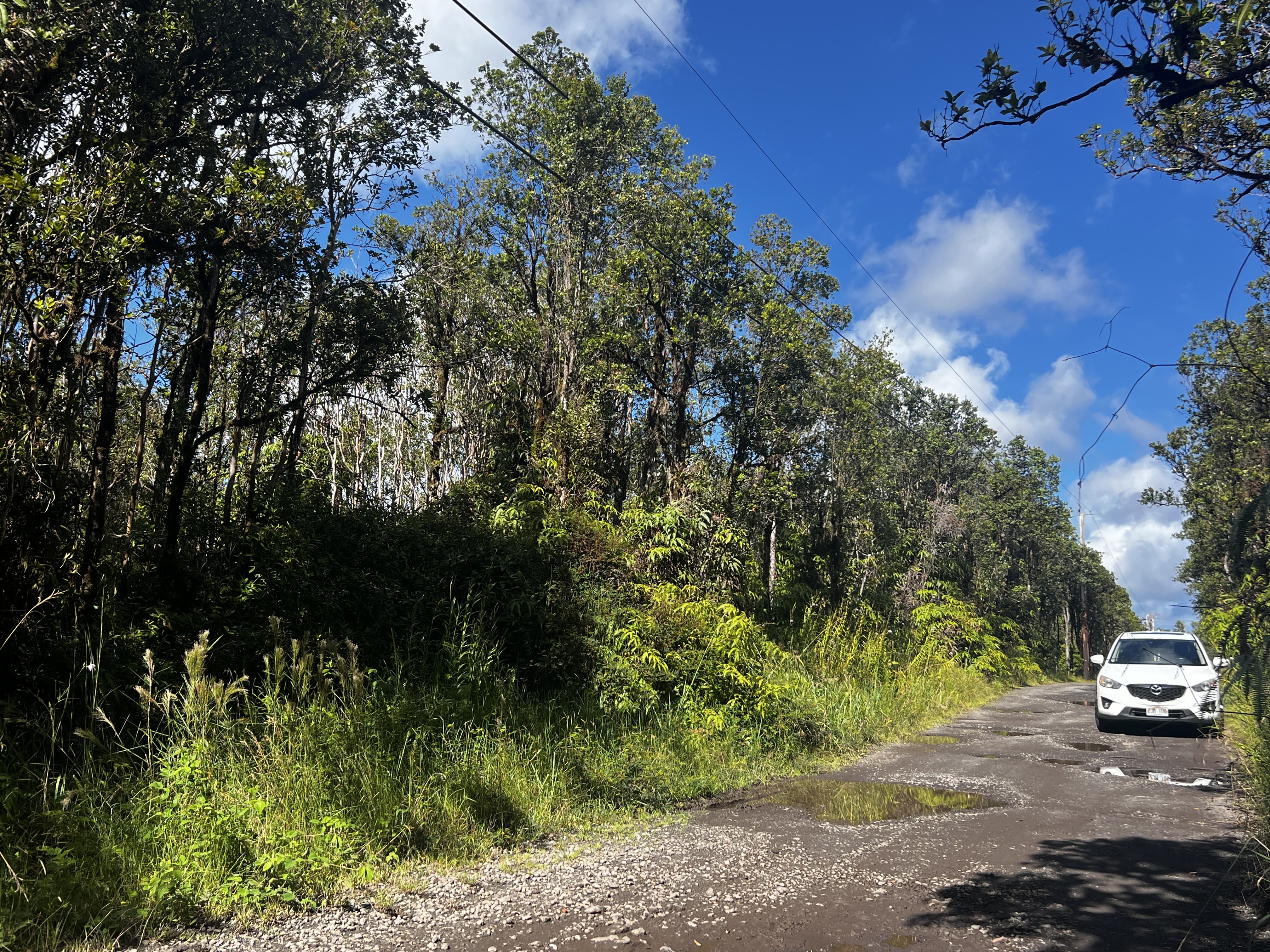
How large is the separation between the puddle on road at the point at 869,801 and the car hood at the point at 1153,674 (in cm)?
655

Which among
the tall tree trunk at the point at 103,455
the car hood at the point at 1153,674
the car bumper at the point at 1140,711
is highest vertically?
the tall tree trunk at the point at 103,455

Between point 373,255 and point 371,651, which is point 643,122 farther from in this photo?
point 371,651

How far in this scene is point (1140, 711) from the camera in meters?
11.9

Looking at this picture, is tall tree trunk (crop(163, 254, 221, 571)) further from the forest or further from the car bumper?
the car bumper

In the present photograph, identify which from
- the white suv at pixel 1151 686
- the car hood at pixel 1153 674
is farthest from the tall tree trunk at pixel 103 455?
the car hood at pixel 1153 674

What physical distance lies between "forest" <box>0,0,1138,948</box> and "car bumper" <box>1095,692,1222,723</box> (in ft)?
10.0

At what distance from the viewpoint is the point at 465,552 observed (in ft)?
31.9

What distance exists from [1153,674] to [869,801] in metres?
7.82

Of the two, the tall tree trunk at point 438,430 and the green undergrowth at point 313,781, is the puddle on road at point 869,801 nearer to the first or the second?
the green undergrowth at point 313,781

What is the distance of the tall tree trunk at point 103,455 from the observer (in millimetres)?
6047

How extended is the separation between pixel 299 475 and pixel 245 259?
2773 mm

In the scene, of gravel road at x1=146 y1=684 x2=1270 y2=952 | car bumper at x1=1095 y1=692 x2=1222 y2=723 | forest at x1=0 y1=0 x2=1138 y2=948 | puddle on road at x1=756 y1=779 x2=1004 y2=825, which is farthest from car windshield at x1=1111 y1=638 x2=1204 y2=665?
puddle on road at x1=756 y1=779 x2=1004 y2=825

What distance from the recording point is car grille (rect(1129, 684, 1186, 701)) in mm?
11789

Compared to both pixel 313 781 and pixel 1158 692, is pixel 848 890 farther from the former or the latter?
pixel 1158 692
